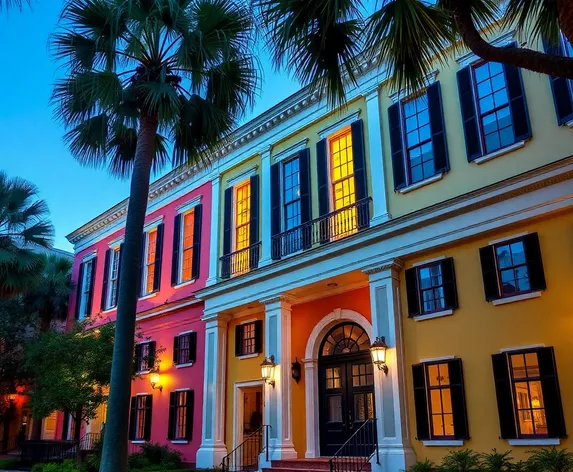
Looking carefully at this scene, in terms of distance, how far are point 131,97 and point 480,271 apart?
24.7 feet

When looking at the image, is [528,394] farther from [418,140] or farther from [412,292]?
[418,140]

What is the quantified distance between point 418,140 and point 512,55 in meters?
7.13

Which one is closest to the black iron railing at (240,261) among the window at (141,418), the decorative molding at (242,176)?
the decorative molding at (242,176)

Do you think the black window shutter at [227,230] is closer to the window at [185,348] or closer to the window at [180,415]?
the window at [185,348]

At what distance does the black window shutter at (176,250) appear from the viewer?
20.1m

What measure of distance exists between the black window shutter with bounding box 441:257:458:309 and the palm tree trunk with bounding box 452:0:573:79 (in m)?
6.25

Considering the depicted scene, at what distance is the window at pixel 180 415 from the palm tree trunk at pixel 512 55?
14417 mm

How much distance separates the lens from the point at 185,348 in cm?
1883

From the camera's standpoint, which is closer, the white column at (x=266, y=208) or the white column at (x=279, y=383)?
the white column at (x=279, y=383)

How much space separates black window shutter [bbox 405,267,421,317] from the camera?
40.2 ft

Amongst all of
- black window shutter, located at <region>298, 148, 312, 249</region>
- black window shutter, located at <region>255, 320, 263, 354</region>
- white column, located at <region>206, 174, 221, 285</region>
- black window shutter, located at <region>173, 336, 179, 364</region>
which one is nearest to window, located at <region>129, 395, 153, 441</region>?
black window shutter, located at <region>173, 336, 179, 364</region>

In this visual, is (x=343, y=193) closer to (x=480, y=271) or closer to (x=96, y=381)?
(x=480, y=271)

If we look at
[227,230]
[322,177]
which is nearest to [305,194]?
[322,177]

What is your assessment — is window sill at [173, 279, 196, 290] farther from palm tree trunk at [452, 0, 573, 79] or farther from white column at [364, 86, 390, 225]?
palm tree trunk at [452, 0, 573, 79]
